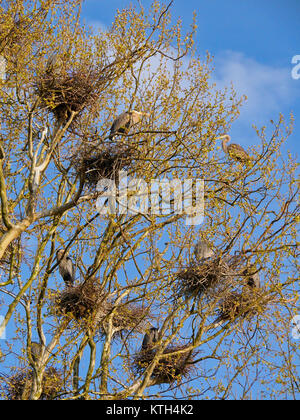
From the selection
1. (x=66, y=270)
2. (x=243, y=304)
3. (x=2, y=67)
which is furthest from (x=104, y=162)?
(x=2, y=67)

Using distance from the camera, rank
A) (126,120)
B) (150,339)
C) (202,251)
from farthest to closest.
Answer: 1. (150,339)
2. (126,120)
3. (202,251)

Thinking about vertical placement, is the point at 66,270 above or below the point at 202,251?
above

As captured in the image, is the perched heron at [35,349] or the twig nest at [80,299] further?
the perched heron at [35,349]

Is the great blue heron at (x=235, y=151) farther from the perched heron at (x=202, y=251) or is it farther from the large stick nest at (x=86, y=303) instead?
the large stick nest at (x=86, y=303)

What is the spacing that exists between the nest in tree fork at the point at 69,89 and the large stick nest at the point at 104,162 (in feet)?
3.02

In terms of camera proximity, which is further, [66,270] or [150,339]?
[66,270]

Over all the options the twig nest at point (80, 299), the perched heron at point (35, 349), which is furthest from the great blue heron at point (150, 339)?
the perched heron at point (35, 349)

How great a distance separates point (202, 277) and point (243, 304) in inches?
26.1

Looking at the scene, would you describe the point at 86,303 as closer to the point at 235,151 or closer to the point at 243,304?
the point at 243,304

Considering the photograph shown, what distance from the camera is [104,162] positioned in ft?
24.8

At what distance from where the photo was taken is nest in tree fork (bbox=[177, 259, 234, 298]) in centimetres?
786

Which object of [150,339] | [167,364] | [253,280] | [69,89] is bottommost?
[167,364]

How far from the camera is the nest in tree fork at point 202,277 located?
7.86 meters

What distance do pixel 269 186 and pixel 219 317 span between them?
198 centimetres
